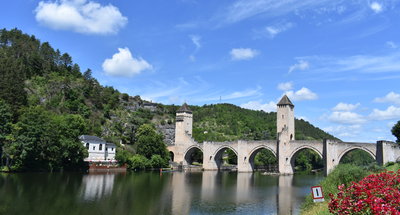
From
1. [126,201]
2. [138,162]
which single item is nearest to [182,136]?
[138,162]

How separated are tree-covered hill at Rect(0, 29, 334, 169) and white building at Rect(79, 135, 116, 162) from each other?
6.00ft

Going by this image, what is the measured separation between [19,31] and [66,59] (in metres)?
10.3

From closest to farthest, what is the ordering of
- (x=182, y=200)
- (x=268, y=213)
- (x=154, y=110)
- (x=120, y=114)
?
(x=268, y=213) < (x=182, y=200) < (x=120, y=114) < (x=154, y=110)

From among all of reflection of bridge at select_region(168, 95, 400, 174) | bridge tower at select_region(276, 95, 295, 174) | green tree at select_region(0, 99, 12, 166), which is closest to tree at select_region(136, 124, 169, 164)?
reflection of bridge at select_region(168, 95, 400, 174)

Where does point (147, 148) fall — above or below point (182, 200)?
above

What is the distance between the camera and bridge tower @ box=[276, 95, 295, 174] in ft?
167

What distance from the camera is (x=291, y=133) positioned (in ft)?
177

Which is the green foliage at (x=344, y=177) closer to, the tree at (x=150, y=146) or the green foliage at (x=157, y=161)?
the green foliage at (x=157, y=161)

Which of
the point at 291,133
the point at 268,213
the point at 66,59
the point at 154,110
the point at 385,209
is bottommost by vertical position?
the point at 268,213

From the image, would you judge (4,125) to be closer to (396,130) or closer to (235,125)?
(396,130)

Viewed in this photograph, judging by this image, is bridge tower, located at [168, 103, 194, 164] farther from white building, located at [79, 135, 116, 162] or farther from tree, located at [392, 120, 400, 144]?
tree, located at [392, 120, 400, 144]

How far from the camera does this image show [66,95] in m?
62.2

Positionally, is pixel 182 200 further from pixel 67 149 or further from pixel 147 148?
pixel 147 148

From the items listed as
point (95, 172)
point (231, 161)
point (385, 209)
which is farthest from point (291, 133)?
point (385, 209)
